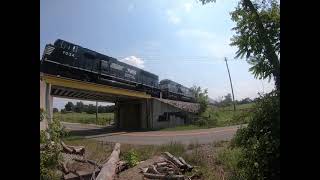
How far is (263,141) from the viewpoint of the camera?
328 inches

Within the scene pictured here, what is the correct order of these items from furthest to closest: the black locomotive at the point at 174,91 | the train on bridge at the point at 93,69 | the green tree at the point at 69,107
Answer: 1. the green tree at the point at 69,107
2. the black locomotive at the point at 174,91
3. the train on bridge at the point at 93,69

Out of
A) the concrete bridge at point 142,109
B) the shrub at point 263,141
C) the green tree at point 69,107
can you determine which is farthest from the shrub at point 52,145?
the green tree at point 69,107

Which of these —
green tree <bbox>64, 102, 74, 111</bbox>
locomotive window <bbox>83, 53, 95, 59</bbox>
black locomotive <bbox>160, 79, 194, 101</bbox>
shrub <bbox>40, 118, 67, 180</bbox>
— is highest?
locomotive window <bbox>83, 53, 95, 59</bbox>

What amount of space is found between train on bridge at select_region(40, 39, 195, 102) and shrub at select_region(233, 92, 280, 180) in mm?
20239

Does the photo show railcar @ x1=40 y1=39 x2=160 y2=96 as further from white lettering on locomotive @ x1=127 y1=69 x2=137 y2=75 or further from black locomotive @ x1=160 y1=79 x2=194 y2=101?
black locomotive @ x1=160 y1=79 x2=194 y2=101

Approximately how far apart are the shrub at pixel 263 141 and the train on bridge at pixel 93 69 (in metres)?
20.2

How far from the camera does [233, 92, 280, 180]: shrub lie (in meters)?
7.84

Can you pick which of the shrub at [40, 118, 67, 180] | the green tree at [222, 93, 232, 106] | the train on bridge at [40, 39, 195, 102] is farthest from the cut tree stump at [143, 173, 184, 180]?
the green tree at [222, 93, 232, 106]

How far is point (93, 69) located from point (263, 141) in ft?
87.4

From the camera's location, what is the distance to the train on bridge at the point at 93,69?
27.2 meters

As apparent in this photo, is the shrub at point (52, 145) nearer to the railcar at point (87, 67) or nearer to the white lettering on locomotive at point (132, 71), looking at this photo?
the railcar at point (87, 67)

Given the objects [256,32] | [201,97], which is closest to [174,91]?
[201,97]

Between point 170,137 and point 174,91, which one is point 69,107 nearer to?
point 174,91
